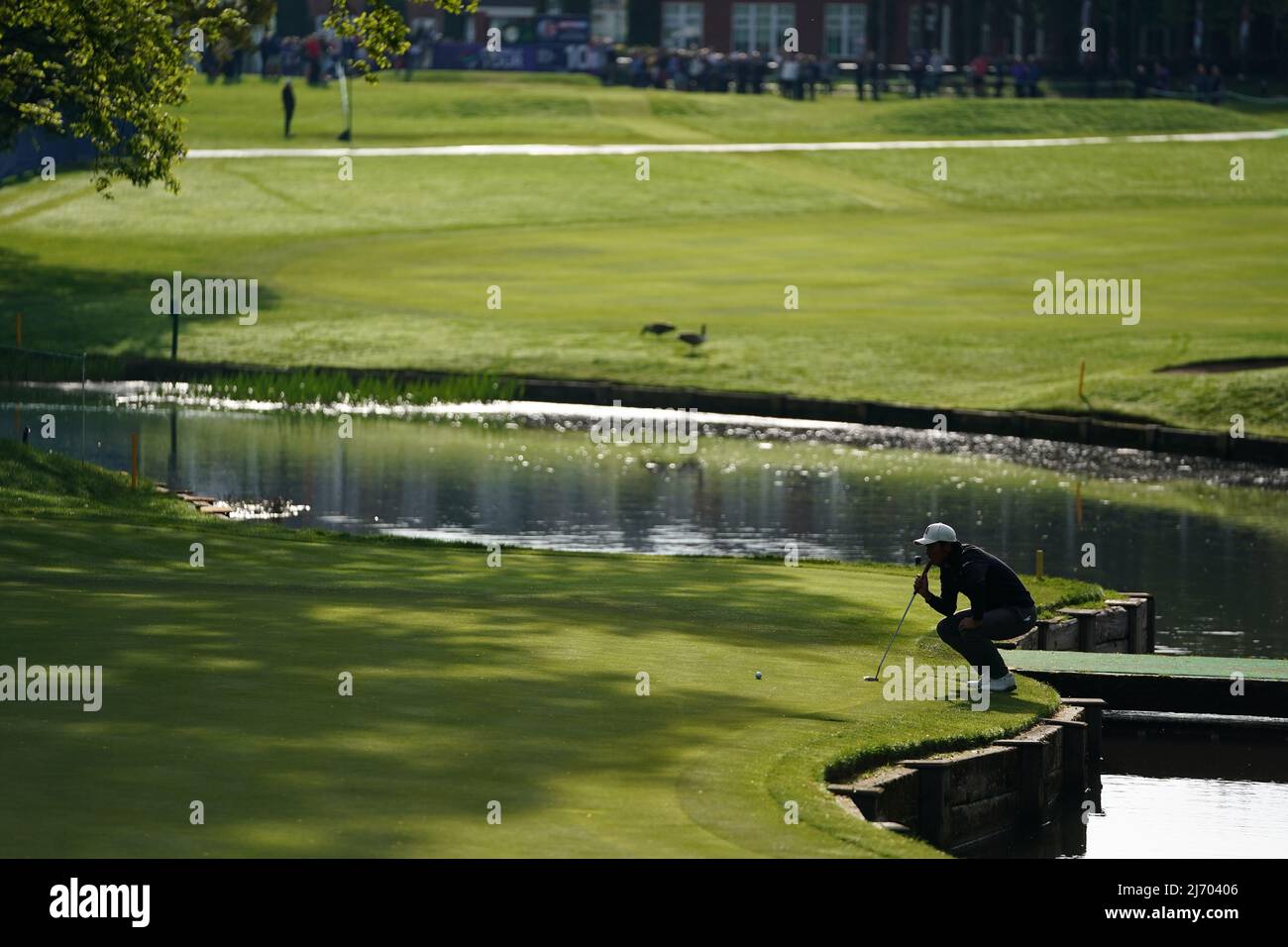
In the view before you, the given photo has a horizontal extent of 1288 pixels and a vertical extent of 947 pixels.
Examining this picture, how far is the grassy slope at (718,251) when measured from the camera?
52.9 m

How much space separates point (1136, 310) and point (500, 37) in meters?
64.7

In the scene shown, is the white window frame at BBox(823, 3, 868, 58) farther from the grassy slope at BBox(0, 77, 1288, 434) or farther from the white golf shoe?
the white golf shoe

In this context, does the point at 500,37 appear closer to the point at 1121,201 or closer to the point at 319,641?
the point at 1121,201

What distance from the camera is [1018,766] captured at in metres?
17.2

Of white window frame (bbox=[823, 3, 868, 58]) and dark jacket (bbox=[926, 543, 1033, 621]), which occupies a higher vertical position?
white window frame (bbox=[823, 3, 868, 58])

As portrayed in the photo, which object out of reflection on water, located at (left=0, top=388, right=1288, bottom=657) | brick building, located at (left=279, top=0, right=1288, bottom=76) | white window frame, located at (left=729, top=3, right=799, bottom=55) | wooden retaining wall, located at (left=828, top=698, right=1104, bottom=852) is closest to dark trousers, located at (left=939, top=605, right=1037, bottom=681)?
wooden retaining wall, located at (left=828, top=698, right=1104, bottom=852)

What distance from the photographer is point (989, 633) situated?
18719 millimetres

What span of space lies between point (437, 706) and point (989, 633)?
512cm

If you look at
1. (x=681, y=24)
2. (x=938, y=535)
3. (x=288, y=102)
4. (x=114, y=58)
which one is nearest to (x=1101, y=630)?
(x=938, y=535)

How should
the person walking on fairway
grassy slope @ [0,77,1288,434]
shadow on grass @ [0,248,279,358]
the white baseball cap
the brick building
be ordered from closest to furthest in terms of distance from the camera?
1. the white baseball cap
2. grassy slope @ [0,77,1288,434]
3. shadow on grass @ [0,248,279,358]
4. the person walking on fairway
5. the brick building

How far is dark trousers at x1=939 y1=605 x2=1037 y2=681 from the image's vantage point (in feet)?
61.0

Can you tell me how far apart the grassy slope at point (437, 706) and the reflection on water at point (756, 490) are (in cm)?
789

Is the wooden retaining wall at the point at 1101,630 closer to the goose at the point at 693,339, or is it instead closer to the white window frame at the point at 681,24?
the goose at the point at 693,339
